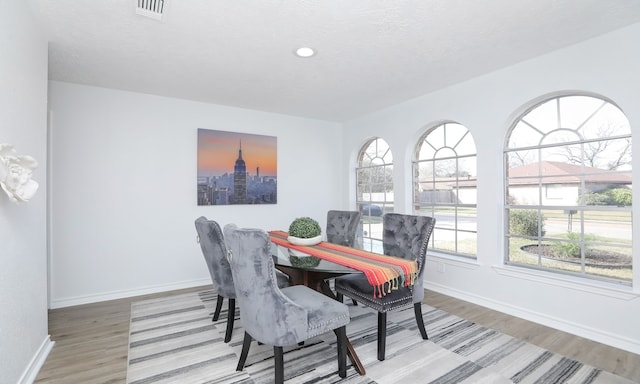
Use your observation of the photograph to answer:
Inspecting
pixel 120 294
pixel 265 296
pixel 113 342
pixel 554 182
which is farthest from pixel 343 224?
pixel 120 294

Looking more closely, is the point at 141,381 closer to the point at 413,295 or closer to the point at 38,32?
the point at 413,295

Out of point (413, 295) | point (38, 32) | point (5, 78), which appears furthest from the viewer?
point (413, 295)

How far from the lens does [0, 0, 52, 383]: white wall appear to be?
170cm

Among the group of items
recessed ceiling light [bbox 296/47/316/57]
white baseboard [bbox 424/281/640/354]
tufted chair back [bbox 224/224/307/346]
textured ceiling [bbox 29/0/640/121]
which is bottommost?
white baseboard [bbox 424/281/640/354]

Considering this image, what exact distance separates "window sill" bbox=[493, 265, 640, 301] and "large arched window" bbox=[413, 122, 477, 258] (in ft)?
1.80

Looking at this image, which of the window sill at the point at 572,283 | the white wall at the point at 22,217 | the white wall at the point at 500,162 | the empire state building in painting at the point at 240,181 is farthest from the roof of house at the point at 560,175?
the white wall at the point at 22,217

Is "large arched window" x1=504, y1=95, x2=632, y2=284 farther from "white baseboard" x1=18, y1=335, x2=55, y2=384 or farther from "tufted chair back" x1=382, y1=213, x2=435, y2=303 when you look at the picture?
"white baseboard" x1=18, y1=335, x2=55, y2=384

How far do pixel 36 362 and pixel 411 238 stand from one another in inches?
119

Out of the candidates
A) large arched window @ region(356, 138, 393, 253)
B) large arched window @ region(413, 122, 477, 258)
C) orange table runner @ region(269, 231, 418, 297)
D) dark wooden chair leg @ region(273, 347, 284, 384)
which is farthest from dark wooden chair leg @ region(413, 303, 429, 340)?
large arched window @ region(356, 138, 393, 253)

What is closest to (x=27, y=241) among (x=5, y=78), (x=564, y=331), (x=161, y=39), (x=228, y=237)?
(x=5, y=78)

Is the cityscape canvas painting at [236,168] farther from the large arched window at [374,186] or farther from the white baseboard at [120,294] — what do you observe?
the large arched window at [374,186]

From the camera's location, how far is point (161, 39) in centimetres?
258

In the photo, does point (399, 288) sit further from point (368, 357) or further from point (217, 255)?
point (217, 255)

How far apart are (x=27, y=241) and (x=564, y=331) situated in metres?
4.30
